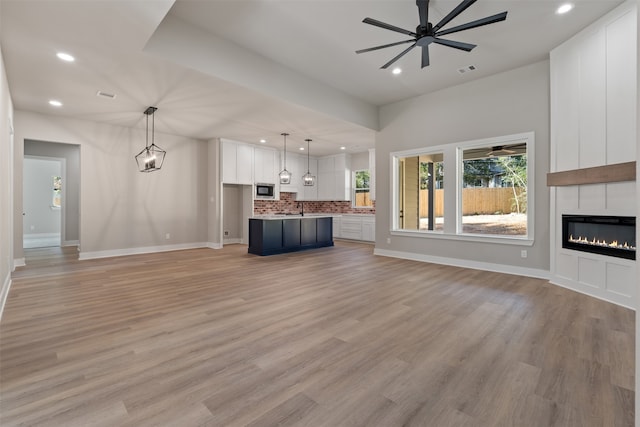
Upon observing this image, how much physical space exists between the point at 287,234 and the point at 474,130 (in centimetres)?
459

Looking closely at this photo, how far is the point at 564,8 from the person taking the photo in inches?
134

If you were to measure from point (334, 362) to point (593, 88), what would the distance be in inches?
182

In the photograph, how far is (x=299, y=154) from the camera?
9883mm

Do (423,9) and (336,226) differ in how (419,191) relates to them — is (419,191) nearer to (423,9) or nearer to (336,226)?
(336,226)

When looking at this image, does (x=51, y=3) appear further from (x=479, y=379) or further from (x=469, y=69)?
(x=469, y=69)

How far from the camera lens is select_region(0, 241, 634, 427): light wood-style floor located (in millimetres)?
1604

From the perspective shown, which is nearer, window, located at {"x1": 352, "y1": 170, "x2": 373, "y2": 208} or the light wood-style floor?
the light wood-style floor

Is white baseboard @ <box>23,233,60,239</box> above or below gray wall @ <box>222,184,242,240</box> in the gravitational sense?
below

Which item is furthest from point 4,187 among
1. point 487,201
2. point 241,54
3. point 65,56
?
point 487,201

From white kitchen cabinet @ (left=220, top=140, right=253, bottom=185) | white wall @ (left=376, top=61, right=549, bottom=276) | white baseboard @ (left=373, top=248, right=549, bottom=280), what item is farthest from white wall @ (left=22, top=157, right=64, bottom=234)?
white baseboard @ (left=373, top=248, right=549, bottom=280)

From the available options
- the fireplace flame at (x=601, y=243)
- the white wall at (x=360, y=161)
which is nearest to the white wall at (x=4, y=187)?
the fireplace flame at (x=601, y=243)

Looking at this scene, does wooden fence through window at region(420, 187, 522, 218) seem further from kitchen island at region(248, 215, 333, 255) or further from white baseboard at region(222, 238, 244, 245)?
white baseboard at region(222, 238, 244, 245)

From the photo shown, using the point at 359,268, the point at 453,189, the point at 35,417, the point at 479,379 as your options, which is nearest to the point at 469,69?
the point at 453,189

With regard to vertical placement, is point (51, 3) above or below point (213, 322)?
above
